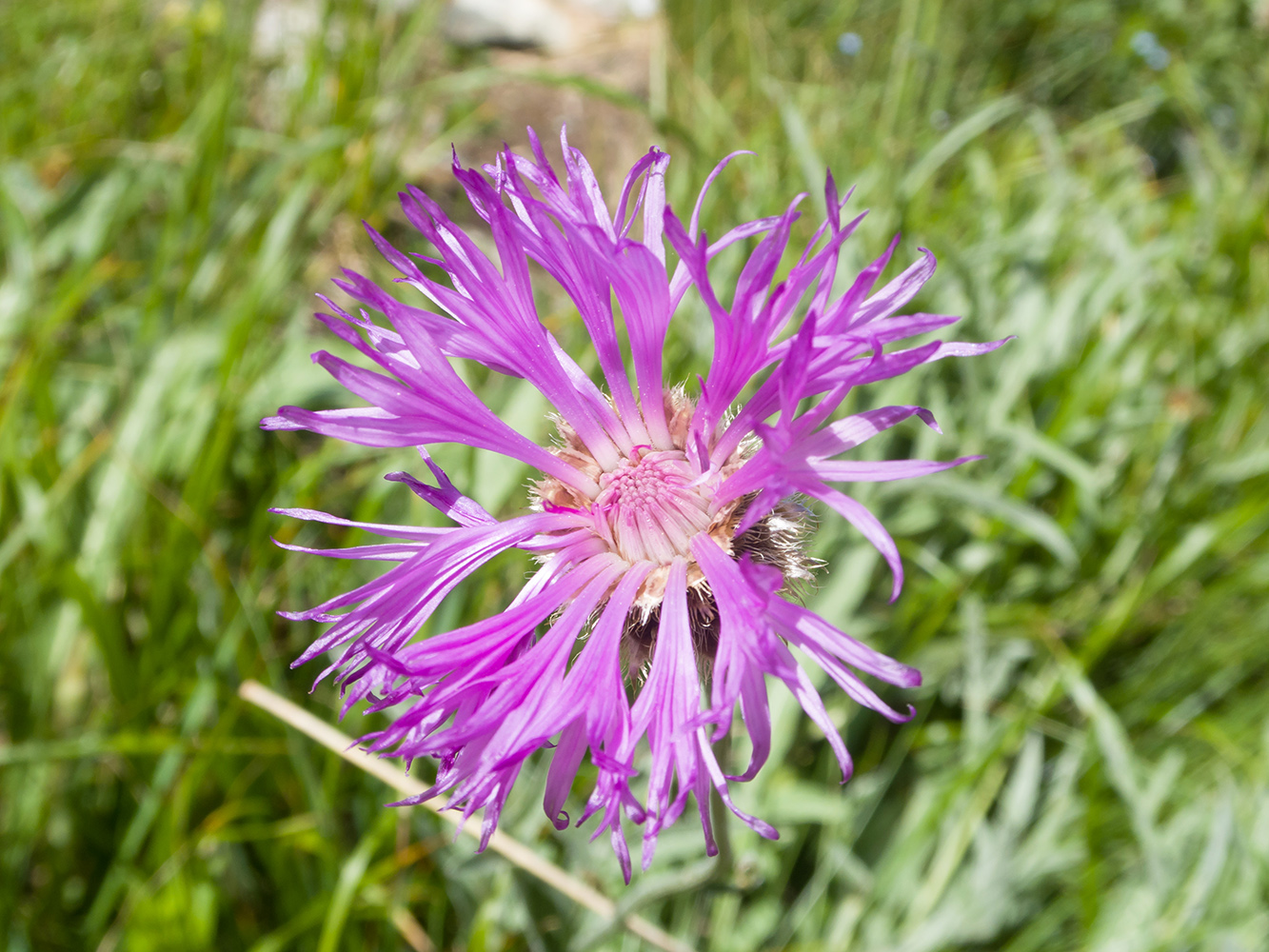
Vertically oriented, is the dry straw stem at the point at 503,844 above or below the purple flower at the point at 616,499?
below

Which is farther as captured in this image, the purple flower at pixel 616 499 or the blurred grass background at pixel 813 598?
the blurred grass background at pixel 813 598

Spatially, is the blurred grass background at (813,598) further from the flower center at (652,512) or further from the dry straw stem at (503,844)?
the flower center at (652,512)

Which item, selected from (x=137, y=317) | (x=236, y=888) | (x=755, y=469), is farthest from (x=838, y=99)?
(x=236, y=888)

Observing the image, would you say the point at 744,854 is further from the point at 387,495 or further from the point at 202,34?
the point at 202,34

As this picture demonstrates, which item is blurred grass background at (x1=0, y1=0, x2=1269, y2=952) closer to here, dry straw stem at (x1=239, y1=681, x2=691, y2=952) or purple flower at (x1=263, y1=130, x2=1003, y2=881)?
dry straw stem at (x1=239, y1=681, x2=691, y2=952)

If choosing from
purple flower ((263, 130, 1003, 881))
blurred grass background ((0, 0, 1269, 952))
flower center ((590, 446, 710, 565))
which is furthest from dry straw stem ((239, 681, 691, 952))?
flower center ((590, 446, 710, 565))

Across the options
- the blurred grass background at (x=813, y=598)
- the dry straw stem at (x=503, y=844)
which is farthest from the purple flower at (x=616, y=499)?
the blurred grass background at (x=813, y=598)
